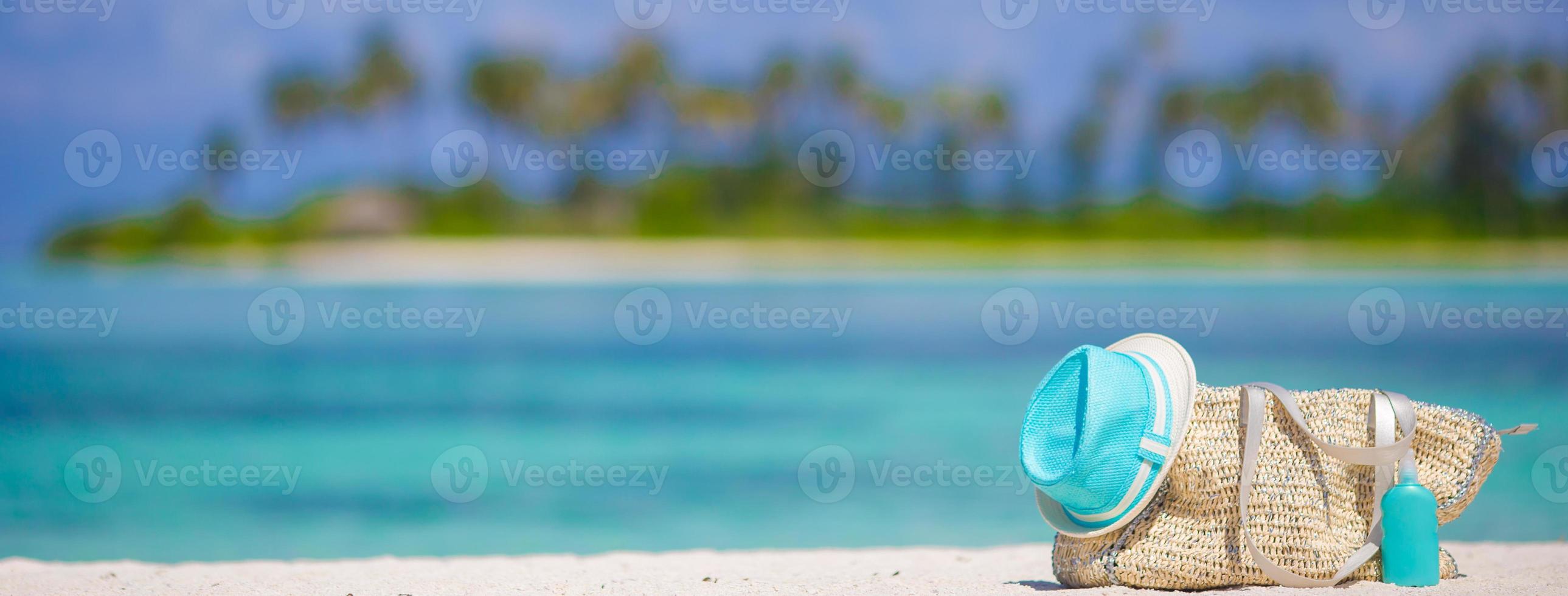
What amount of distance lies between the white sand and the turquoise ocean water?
86.2 inches

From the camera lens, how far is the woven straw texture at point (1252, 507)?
11.7 feet

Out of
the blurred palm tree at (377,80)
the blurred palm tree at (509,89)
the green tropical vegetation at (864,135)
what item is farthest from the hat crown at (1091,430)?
the blurred palm tree at (377,80)

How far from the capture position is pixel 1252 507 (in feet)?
11.7

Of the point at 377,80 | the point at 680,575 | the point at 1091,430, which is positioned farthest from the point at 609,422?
the point at 377,80

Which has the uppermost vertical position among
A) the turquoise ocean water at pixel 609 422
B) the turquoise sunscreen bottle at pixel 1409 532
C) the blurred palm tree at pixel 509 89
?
the blurred palm tree at pixel 509 89

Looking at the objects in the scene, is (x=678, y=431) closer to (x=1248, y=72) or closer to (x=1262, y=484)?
(x=1262, y=484)

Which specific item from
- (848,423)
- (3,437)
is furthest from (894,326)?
(3,437)

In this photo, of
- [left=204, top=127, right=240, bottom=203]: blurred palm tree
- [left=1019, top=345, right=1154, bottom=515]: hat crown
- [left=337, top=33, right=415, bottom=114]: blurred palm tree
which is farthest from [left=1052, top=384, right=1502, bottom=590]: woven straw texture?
[left=337, top=33, right=415, bottom=114]: blurred palm tree

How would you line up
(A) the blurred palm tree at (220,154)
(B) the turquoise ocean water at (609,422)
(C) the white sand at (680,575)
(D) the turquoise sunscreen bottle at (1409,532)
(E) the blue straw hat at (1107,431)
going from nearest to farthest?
(E) the blue straw hat at (1107,431) < (D) the turquoise sunscreen bottle at (1409,532) < (C) the white sand at (680,575) < (B) the turquoise ocean water at (609,422) < (A) the blurred palm tree at (220,154)

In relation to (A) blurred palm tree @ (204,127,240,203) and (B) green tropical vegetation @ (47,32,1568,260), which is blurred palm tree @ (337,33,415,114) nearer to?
(B) green tropical vegetation @ (47,32,1568,260)

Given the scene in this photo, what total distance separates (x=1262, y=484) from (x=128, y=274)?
57.7 metres

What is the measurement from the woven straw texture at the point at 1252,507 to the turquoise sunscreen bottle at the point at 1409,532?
0.17 feet

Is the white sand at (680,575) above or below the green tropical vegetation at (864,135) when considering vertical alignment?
below

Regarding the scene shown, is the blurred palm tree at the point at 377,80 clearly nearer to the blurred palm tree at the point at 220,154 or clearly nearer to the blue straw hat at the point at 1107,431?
the blurred palm tree at the point at 220,154
